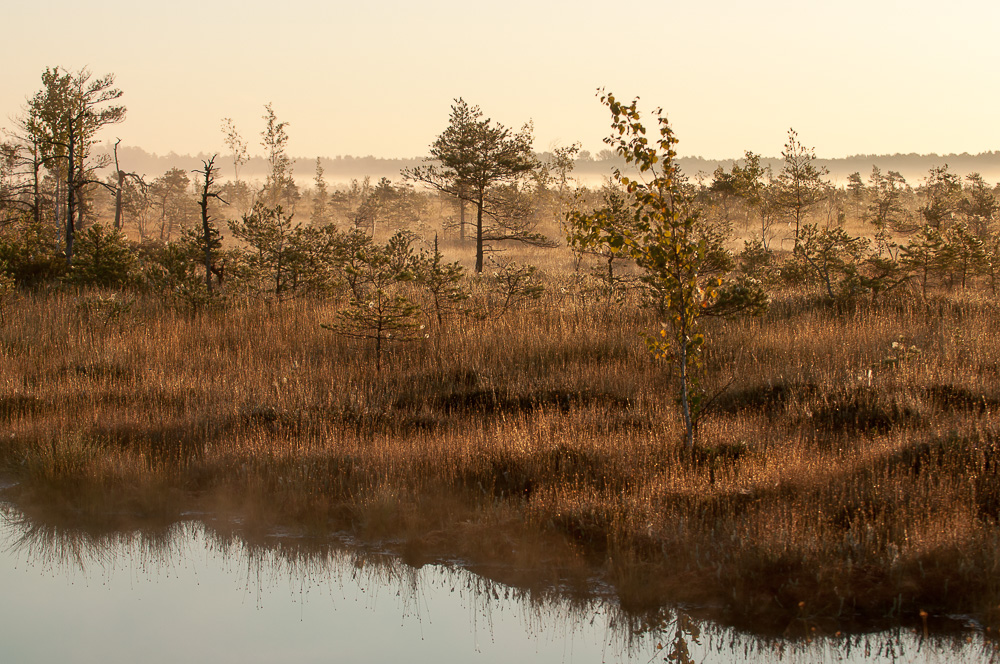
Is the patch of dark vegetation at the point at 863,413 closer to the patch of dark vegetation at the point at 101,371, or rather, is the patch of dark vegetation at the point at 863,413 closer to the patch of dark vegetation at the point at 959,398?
the patch of dark vegetation at the point at 959,398

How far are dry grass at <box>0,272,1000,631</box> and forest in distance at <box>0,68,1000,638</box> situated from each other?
3cm

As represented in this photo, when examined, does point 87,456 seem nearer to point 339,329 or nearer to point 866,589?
point 339,329

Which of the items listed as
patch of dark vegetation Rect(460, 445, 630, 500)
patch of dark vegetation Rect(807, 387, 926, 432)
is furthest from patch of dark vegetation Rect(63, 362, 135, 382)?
patch of dark vegetation Rect(807, 387, 926, 432)

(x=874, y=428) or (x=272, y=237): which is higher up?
(x=272, y=237)

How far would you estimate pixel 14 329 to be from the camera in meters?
11.9

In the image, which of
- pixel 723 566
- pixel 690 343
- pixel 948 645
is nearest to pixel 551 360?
pixel 690 343

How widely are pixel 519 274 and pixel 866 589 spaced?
29.9ft

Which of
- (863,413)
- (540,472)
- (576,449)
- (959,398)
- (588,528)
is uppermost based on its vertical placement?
(959,398)

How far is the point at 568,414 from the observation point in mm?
8672

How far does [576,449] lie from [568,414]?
1.42 meters

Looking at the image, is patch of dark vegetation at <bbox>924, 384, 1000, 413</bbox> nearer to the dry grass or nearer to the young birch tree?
the dry grass

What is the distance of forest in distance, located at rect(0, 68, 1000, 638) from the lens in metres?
5.39

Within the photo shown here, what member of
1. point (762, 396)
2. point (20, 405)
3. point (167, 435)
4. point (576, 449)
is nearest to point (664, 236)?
point (576, 449)

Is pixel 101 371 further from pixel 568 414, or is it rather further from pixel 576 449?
pixel 576 449
